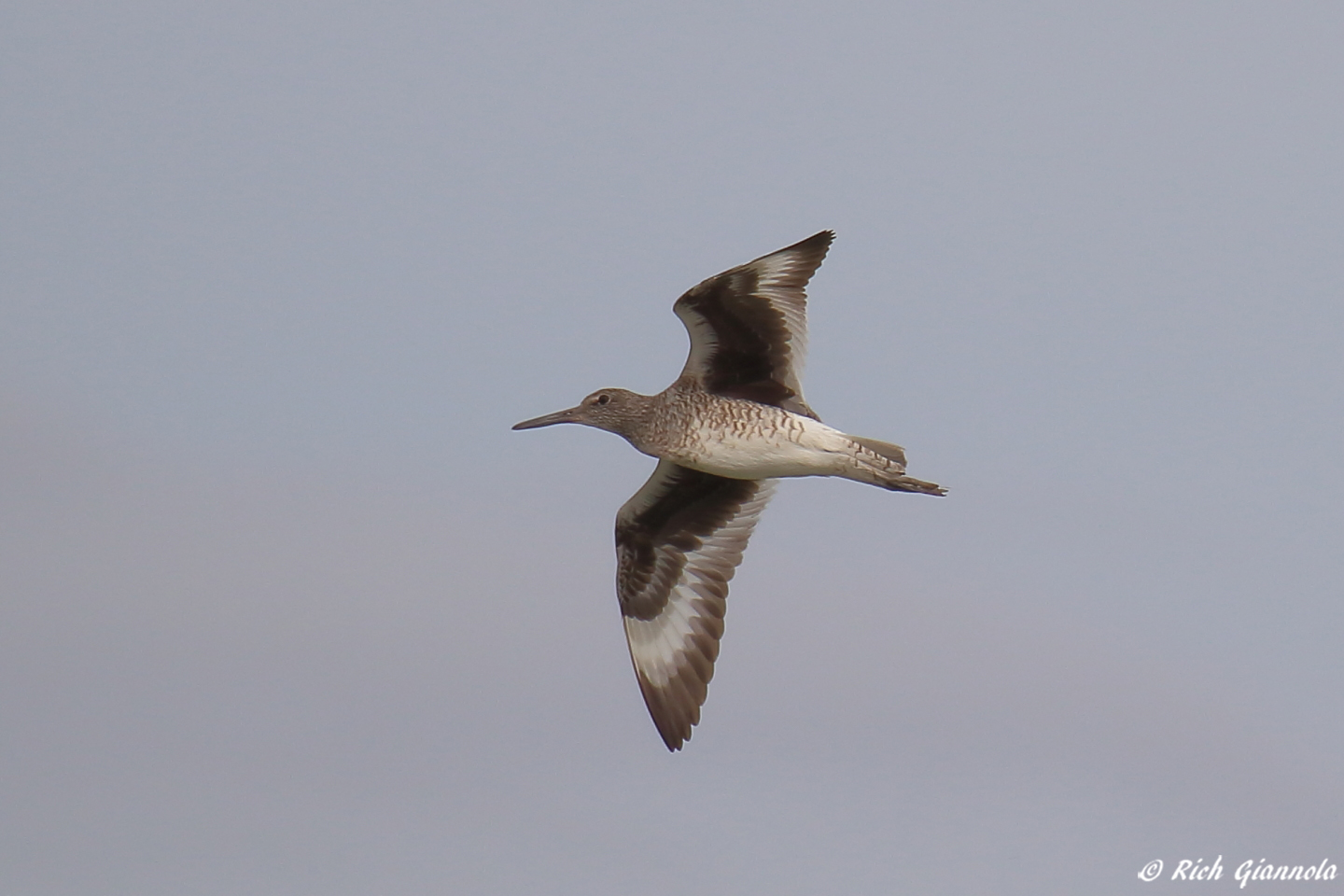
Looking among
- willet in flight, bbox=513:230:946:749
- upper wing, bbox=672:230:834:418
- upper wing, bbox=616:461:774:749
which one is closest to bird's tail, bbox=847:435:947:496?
willet in flight, bbox=513:230:946:749

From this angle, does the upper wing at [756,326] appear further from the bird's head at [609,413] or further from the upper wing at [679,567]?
the upper wing at [679,567]

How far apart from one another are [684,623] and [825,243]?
111 inches

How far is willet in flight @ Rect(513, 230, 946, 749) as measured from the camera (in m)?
9.88

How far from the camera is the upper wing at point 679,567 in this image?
11000 millimetres

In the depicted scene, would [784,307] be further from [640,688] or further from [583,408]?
[640,688]

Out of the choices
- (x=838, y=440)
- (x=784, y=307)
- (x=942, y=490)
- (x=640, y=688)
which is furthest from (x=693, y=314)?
(x=640, y=688)

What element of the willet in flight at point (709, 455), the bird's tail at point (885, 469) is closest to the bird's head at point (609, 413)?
the willet in flight at point (709, 455)

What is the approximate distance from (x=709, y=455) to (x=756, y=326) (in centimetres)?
86

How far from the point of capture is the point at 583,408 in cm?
1075

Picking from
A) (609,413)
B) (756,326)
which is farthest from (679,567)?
(756,326)

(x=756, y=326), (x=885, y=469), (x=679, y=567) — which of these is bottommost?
(x=679, y=567)

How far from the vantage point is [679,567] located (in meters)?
11.2

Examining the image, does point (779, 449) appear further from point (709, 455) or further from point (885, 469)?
point (885, 469)

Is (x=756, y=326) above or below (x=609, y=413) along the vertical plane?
above
